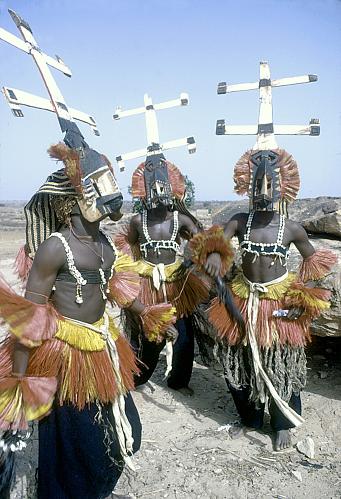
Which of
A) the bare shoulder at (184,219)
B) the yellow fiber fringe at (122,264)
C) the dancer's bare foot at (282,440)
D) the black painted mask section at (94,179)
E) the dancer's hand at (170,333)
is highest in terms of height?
the black painted mask section at (94,179)

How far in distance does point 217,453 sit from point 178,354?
118cm

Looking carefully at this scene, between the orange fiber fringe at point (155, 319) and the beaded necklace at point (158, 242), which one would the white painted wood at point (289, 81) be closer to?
the beaded necklace at point (158, 242)

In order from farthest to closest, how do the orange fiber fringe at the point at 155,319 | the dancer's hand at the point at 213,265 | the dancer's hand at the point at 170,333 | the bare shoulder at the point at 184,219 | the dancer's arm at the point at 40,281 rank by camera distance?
the bare shoulder at the point at 184,219, the dancer's hand at the point at 213,265, the dancer's hand at the point at 170,333, the orange fiber fringe at the point at 155,319, the dancer's arm at the point at 40,281

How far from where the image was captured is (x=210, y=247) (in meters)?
3.29

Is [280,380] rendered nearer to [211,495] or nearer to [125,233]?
[211,495]

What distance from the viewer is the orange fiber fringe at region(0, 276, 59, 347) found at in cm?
217

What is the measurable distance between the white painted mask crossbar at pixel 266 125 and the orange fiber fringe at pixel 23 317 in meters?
2.25

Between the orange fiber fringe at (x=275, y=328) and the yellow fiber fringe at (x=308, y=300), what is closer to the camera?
the yellow fiber fringe at (x=308, y=300)

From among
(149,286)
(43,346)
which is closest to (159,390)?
(149,286)

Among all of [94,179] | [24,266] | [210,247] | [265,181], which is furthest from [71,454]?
[265,181]

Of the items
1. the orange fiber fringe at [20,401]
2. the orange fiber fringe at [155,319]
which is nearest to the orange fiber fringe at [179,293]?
the orange fiber fringe at [155,319]

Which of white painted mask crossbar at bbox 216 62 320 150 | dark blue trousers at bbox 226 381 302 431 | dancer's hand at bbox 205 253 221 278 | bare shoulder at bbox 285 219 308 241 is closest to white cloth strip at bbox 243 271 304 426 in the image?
dark blue trousers at bbox 226 381 302 431

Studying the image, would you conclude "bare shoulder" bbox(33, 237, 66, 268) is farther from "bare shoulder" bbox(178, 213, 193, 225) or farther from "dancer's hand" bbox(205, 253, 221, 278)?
"bare shoulder" bbox(178, 213, 193, 225)

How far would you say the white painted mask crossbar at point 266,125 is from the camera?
371 cm
